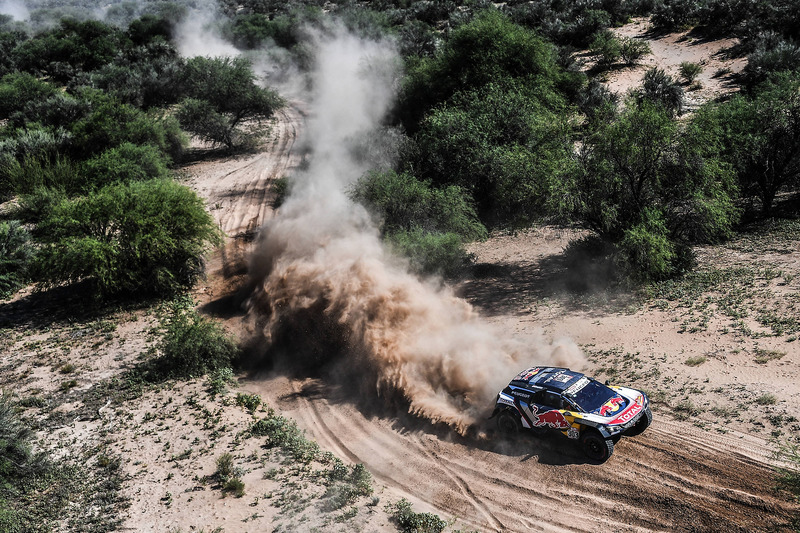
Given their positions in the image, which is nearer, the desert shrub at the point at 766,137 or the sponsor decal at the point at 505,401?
the sponsor decal at the point at 505,401

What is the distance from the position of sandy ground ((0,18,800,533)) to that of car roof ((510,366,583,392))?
4.15 feet

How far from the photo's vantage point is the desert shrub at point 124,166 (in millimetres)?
31750

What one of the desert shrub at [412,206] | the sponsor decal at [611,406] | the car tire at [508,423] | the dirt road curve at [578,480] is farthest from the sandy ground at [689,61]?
Answer: the car tire at [508,423]

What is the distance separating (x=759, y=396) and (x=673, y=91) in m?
23.5

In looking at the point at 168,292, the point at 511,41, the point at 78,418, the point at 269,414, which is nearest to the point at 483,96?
the point at 511,41

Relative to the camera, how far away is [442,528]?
42.1ft

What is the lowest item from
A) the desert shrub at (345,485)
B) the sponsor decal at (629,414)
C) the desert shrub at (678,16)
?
the desert shrub at (345,485)

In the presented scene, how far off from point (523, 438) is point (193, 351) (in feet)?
33.3

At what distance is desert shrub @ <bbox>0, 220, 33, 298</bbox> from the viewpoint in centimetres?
2537

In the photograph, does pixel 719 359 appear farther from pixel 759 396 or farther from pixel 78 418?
pixel 78 418

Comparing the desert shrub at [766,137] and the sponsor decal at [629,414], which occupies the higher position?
the desert shrub at [766,137]

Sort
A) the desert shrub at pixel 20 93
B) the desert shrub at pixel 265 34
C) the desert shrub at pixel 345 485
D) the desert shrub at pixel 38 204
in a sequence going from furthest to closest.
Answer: the desert shrub at pixel 265 34 < the desert shrub at pixel 20 93 < the desert shrub at pixel 38 204 < the desert shrub at pixel 345 485

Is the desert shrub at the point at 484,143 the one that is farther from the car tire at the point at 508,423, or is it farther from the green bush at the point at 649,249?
the car tire at the point at 508,423

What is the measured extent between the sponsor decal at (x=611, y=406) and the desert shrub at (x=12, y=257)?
22691 millimetres
